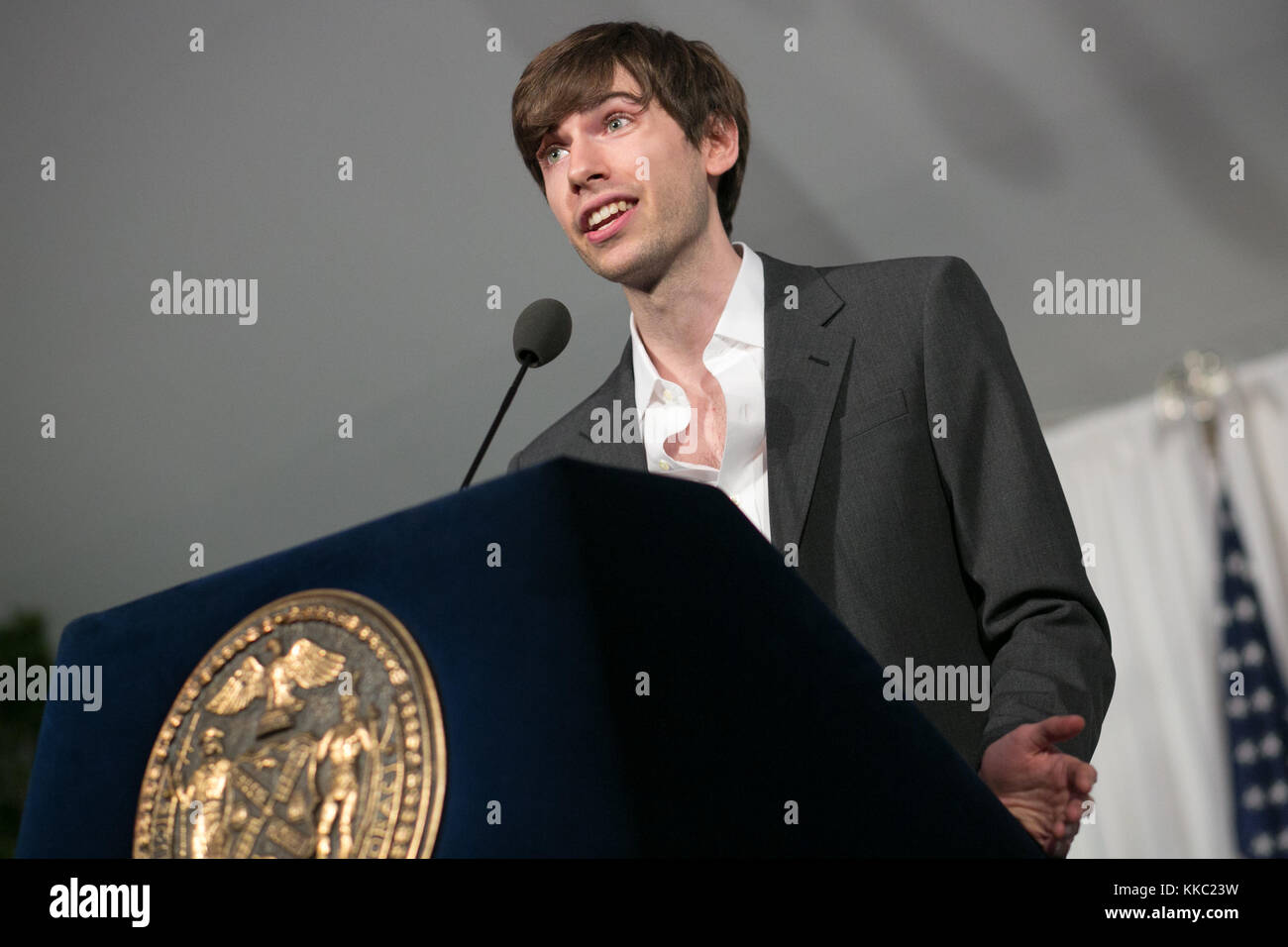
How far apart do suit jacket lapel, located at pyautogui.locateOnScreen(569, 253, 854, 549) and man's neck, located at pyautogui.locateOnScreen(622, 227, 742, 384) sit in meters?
0.08

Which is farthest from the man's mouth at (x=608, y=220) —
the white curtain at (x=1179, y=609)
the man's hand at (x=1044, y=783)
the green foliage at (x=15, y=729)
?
the green foliage at (x=15, y=729)

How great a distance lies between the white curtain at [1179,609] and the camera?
4.38m

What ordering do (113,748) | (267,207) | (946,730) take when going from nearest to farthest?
(113,748) → (946,730) → (267,207)

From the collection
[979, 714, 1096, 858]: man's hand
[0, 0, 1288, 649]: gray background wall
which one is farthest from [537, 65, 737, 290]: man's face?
[0, 0, 1288, 649]: gray background wall

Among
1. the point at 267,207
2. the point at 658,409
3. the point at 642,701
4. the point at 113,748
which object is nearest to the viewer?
the point at 642,701

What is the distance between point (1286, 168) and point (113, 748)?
4.29 metres

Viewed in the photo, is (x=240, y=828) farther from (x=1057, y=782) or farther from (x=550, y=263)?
(x=550, y=263)

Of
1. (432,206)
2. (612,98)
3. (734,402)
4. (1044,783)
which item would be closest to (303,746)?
(1044,783)

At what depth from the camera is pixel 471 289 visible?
13.1ft

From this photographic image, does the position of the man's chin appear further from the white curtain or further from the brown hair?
the white curtain

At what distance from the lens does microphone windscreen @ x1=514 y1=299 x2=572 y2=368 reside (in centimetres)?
158

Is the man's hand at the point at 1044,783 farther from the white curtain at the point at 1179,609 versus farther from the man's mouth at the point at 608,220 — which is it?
the white curtain at the point at 1179,609
